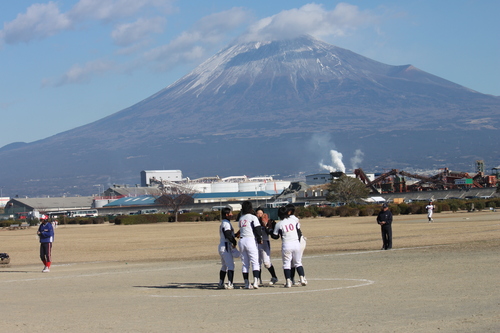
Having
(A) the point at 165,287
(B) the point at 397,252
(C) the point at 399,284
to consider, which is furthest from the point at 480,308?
(B) the point at 397,252

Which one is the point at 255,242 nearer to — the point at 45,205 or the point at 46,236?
the point at 46,236

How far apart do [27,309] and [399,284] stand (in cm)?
694

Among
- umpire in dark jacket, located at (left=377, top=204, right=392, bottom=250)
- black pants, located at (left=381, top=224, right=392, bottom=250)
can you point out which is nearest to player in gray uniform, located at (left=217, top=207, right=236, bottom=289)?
umpire in dark jacket, located at (left=377, top=204, right=392, bottom=250)

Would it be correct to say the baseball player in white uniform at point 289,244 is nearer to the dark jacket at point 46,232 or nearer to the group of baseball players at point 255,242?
the group of baseball players at point 255,242

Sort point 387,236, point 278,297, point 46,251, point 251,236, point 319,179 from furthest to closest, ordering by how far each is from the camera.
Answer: point 319,179
point 387,236
point 46,251
point 251,236
point 278,297

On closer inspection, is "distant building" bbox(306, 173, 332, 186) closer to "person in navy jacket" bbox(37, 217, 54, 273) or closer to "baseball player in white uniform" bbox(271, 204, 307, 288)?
"person in navy jacket" bbox(37, 217, 54, 273)

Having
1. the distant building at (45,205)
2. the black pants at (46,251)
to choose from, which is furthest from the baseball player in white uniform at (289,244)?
the distant building at (45,205)

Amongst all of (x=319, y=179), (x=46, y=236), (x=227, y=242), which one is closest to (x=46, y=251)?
(x=46, y=236)

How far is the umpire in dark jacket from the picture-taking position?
2464cm

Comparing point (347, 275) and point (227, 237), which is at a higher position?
point (227, 237)

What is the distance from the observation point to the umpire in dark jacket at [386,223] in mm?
24641

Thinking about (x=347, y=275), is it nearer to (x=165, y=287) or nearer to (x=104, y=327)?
(x=165, y=287)

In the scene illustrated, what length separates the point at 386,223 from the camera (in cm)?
2475

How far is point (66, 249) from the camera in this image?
35812 millimetres
